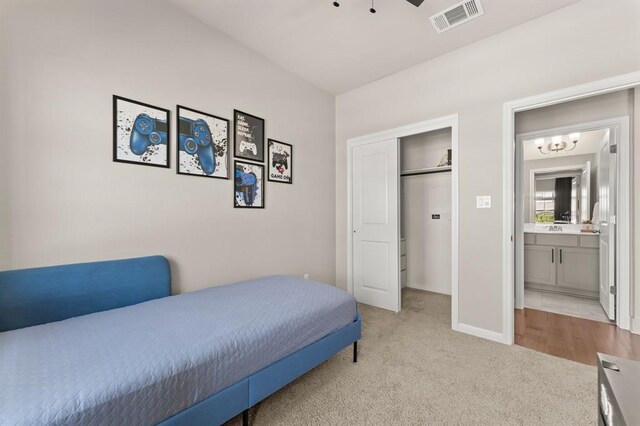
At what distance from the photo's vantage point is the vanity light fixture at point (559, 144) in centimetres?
427

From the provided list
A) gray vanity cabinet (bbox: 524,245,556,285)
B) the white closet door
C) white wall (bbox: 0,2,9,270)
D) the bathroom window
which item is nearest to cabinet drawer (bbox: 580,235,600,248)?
gray vanity cabinet (bbox: 524,245,556,285)

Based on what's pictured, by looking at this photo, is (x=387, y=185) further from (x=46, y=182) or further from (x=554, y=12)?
(x=46, y=182)

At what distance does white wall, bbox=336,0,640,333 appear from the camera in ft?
7.05

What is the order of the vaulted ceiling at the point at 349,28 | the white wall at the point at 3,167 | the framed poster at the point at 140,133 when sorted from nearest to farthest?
the white wall at the point at 3,167, the framed poster at the point at 140,133, the vaulted ceiling at the point at 349,28

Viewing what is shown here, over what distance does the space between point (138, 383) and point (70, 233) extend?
1.28 m

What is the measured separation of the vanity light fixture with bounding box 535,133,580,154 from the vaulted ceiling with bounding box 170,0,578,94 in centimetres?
275

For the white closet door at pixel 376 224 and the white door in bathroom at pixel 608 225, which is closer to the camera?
the white door in bathroom at pixel 608 225

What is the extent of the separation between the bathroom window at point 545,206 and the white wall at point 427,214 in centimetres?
195

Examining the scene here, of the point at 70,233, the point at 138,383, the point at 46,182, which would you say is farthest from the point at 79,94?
the point at 138,383

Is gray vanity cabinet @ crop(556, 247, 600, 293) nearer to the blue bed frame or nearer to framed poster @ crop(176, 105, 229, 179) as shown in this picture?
the blue bed frame

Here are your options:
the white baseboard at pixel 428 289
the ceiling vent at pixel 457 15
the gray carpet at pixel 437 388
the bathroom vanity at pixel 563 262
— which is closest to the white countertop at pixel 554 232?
the bathroom vanity at pixel 563 262

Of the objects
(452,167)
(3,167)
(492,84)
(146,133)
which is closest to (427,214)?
(452,167)

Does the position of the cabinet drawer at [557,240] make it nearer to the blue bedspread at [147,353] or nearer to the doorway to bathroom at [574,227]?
the doorway to bathroom at [574,227]

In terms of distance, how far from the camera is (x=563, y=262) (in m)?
4.00
